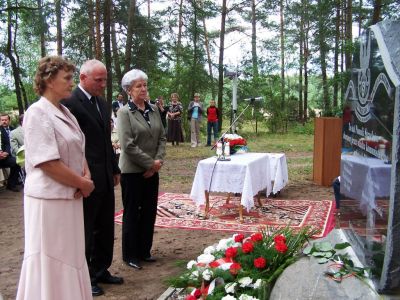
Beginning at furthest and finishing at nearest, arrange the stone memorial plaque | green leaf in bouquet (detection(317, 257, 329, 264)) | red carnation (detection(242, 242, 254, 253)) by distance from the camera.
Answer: red carnation (detection(242, 242, 254, 253)) → green leaf in bouquet (detection(317, 257, 329, 264)) → the stone memorial plaque

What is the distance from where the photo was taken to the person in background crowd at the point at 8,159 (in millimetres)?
8711

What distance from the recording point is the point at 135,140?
4.30 m

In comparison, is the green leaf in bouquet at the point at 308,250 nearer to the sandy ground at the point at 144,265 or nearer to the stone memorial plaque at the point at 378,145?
the stone memorial plaque at the point at 378,145

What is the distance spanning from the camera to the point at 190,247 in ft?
16.9

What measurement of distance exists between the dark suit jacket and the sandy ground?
0.97m

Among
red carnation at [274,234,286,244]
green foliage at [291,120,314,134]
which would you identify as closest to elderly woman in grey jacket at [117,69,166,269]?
red carnation at [274,234,286,244]

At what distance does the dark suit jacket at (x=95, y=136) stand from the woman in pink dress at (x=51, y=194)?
2.57 ft

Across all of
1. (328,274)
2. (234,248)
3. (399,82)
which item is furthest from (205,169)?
(399,82)

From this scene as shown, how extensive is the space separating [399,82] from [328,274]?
3.93 feet

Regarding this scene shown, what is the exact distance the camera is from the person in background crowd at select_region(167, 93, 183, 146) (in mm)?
15695

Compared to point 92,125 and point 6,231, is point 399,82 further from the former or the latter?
point 6,231

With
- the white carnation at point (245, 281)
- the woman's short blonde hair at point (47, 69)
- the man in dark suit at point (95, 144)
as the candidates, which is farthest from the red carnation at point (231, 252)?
the woman's short blonde hair at point (47, 69)

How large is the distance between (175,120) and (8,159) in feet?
25.1

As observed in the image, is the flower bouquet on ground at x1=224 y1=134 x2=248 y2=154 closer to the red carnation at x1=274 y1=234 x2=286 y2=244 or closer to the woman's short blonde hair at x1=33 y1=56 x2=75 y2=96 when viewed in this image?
the red carnation at x1=274 y1=234 x2=286 y2=244
